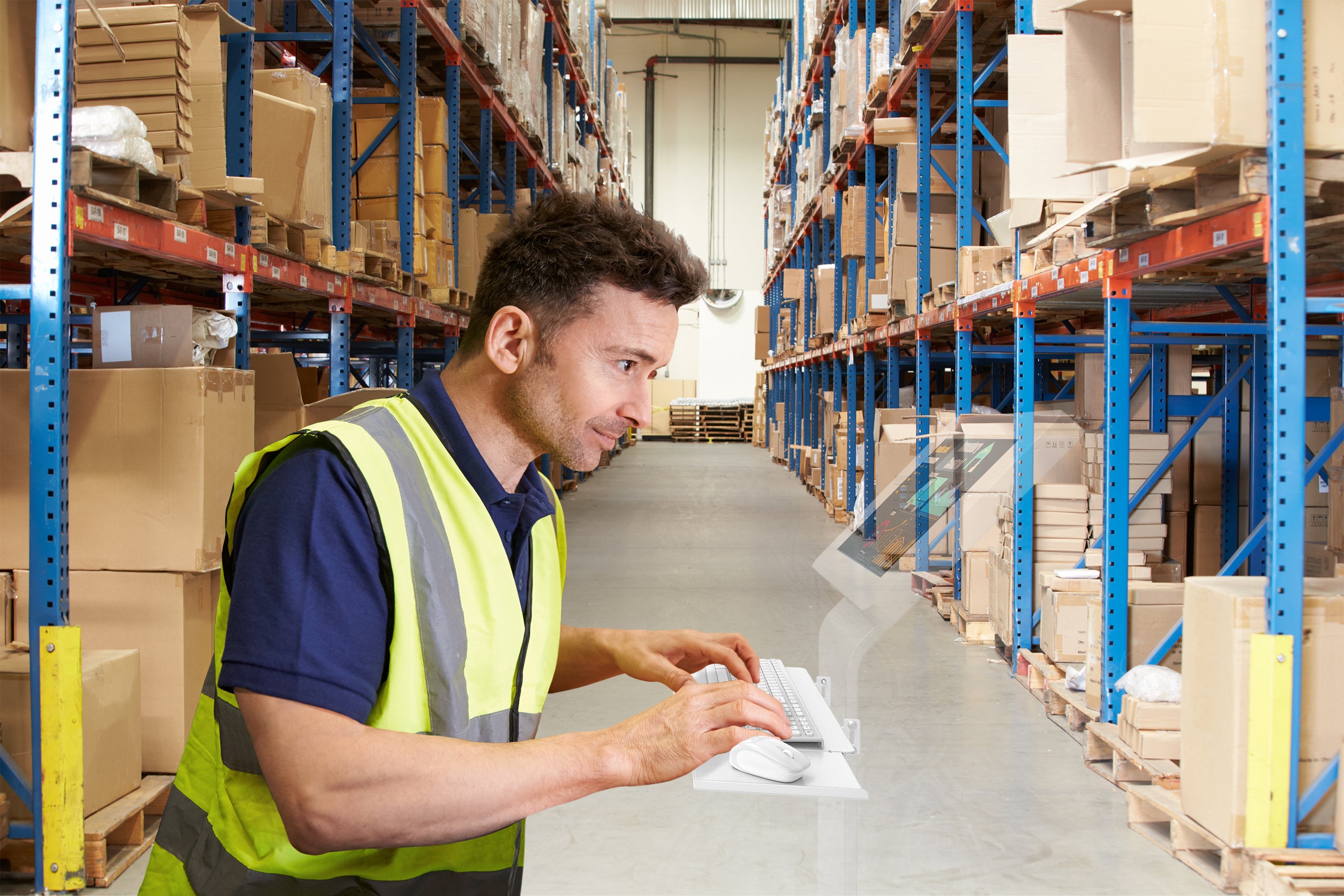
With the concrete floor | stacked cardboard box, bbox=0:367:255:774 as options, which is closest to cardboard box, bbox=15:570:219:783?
stacked cardboard box, bbox=0:367:255:774

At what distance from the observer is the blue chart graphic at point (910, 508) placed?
79.1 inches

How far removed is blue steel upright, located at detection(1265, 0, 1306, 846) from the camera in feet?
8.74

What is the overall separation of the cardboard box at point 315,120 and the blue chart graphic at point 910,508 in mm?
3030

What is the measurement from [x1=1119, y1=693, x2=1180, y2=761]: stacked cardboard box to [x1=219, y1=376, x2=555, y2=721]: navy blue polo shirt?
10.1ft

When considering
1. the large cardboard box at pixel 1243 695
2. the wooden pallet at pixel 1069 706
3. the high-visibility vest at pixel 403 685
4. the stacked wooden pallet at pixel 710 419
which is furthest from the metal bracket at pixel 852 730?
the stacked wooden pallet at pixel 710 419

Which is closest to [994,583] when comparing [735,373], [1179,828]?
[1179,828]

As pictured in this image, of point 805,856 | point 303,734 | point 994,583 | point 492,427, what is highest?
point 492,427

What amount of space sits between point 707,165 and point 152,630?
2363 cm

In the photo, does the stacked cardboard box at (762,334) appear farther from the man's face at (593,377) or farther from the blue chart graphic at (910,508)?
the man's face at (593,377)

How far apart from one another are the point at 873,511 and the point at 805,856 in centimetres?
129

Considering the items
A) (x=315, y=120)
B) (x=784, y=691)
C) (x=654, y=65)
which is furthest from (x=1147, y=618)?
(x=654, y=65)

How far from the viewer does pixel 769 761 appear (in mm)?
1489

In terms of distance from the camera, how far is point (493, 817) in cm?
118

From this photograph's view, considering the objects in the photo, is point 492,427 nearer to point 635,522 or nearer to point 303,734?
point 303,734
